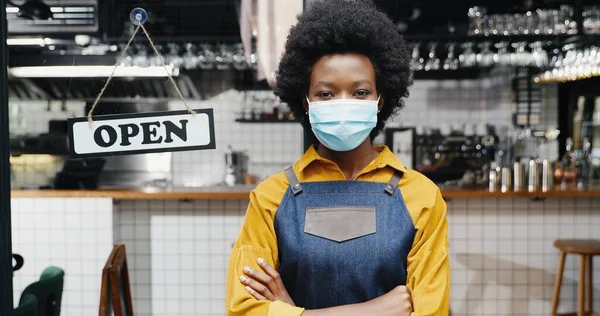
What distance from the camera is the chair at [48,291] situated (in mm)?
2670

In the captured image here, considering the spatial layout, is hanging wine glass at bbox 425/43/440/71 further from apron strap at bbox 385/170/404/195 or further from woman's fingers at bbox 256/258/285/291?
woman's fingers at bbox 256/258/285/291

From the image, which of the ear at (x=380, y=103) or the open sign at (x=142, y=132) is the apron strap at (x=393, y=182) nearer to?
the ear at (x=380, y=103)

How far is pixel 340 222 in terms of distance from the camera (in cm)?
152

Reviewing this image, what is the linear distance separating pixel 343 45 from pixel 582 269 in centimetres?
321

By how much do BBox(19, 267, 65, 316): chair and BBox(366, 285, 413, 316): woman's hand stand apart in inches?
66.5

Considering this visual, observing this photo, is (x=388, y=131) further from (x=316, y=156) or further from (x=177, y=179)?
(x=316, y=156)

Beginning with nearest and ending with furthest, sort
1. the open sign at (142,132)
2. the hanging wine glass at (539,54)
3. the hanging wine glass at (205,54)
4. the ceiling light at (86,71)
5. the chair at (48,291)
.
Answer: the open sign at (142,132) < the ceiling light at (86,71) < the chair at (48,291) < the hanging wine glass at (205,54) < the hanging wine glass at (539,54)

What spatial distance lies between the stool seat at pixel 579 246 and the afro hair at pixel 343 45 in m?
2.87

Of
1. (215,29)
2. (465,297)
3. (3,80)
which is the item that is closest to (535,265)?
(465,297)

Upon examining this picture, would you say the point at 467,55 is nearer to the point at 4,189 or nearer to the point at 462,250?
the point at 462,250

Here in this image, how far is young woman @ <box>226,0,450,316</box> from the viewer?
4.86ft

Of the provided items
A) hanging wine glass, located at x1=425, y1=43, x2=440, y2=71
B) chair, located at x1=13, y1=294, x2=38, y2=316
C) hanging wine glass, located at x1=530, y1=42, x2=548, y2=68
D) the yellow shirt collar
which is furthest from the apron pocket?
hanging wine glass, located at x1=530, y1=42, x2=548, y2=68

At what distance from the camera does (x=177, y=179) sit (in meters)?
7.01

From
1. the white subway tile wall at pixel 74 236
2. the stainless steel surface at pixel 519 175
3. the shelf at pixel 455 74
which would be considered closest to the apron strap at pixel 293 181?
the white subway tile wall at pixel 74 236
